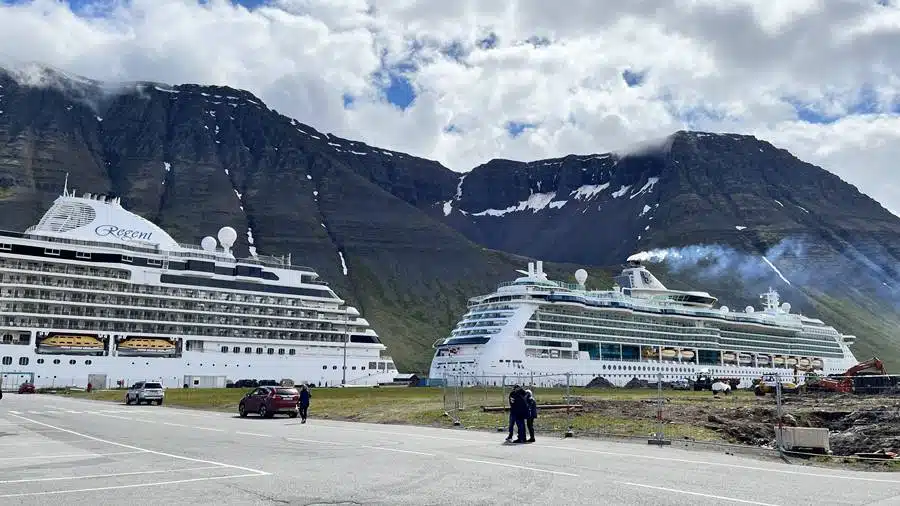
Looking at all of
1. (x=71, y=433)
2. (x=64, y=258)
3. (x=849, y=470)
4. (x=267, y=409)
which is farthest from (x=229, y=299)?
(x=849, y=470)

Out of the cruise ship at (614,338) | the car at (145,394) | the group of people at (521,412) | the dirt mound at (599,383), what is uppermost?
the cruise ship at (614,338)

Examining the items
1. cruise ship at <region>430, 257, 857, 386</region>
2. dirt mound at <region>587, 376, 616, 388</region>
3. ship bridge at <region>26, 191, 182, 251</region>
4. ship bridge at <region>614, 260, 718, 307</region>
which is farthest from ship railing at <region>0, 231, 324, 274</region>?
ship bridge at <region>614, 260, 718, 307</region>

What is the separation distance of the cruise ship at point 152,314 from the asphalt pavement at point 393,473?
65.4 metres

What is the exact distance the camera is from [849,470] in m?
15.4

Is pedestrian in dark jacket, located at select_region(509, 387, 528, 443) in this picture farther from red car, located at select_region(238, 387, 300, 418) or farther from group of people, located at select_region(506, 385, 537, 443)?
red car, located at select_region(238, 387, 300, 418)

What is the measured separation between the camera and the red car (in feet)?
109

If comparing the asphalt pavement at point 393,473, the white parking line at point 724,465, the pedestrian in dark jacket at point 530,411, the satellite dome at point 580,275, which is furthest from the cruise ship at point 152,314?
the white parking line at point 724,465

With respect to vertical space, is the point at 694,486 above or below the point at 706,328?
below

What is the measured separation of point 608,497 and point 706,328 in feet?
390

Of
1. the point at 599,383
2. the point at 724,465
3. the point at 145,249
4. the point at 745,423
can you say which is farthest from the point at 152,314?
the point at 724,465

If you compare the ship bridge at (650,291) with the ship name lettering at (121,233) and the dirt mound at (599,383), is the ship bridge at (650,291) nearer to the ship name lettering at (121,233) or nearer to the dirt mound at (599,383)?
the dirt mound at (599,383)

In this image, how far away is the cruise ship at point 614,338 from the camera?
95.0 meters

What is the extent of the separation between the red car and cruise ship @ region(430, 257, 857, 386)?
4562 cm

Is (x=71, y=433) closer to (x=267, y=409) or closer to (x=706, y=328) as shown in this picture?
(x=267, y=409)
